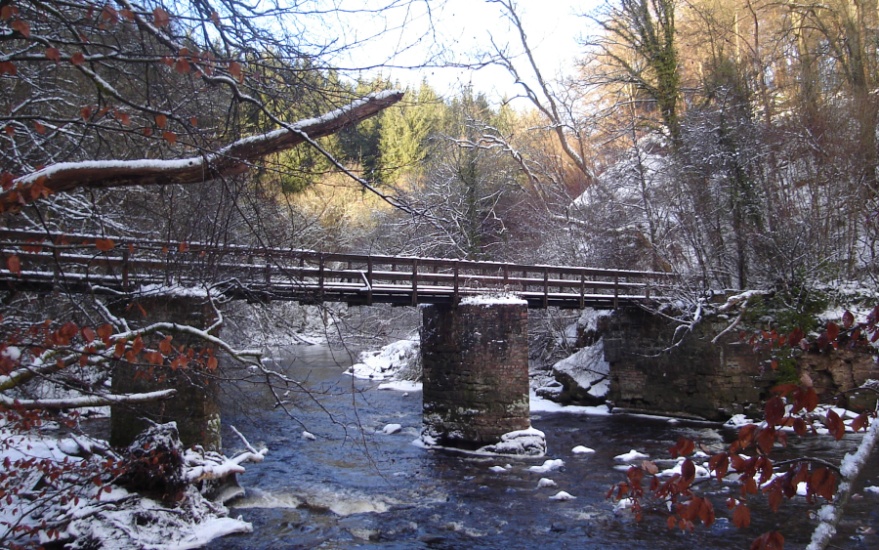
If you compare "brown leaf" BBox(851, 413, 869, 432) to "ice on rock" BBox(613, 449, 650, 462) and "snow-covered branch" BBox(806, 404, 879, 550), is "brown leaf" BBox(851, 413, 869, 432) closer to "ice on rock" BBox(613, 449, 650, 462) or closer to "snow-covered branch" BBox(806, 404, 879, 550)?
"snow-covered branch" BBox(806, 404, 879, 550)

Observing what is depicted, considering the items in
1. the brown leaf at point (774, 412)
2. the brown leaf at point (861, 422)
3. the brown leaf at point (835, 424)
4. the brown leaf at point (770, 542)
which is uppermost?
the brown leaf at point (774, 412)


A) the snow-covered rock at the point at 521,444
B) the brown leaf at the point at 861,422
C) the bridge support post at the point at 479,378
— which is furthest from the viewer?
the bridge support post at the point at 479,378

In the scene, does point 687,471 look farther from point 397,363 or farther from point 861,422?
point 397,363

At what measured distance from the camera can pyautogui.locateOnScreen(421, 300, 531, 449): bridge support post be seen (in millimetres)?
13781

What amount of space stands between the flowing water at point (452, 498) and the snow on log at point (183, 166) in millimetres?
2488

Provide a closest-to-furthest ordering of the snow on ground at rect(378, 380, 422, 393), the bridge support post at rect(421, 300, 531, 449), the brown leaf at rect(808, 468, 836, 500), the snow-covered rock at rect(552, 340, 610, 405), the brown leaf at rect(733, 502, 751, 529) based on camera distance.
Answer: the brown leaf at rect(808, 468, 836, 500)
the brown leaf at rect(733, 502, 751, 529)
the bridge support post at rect(421, 300, 531, 449)
the snow-covered rock at rect(552, 340, 610, 405)
the snow on ground at rect(378, 380, 422, 393)

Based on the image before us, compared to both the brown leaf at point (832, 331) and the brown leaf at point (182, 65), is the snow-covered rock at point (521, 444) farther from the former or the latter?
the brown leaf at point (182, 65)

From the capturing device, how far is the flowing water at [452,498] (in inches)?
315

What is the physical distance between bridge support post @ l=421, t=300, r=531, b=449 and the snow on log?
10797mm

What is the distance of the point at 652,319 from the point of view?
17797 millimetres

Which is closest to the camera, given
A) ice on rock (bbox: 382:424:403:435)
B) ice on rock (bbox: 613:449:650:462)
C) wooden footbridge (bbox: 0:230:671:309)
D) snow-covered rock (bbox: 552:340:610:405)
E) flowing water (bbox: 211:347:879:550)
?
wooden footbridge (bbox: 0:230:671:309)

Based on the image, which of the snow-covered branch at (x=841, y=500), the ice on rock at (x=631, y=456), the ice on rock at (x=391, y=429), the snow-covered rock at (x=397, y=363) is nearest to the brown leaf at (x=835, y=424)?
the snow-covered branch at (x=841, y=500)

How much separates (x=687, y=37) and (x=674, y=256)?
862 centimetres

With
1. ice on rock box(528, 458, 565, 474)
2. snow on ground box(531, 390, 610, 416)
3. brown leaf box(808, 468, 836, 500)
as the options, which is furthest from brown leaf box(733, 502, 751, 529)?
snow on ground box(531, 390, 610, 416)
